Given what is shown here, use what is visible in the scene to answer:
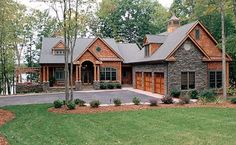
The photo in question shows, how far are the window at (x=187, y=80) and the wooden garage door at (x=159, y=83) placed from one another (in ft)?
5.79

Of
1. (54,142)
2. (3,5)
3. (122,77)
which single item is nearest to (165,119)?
(54,142)

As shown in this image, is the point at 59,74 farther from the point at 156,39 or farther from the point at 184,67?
the point at 184,67

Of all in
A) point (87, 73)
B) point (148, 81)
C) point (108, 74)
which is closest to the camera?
→ point (148, 81)

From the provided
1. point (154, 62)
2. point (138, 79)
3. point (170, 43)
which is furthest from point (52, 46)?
point (170, 43)

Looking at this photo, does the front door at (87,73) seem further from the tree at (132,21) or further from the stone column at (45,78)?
the tree at (132,21)

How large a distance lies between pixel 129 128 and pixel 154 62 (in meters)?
16.4

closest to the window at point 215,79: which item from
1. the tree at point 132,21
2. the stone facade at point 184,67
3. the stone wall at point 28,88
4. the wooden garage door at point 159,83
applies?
the stone facade at point 184,67

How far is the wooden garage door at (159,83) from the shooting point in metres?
27.2

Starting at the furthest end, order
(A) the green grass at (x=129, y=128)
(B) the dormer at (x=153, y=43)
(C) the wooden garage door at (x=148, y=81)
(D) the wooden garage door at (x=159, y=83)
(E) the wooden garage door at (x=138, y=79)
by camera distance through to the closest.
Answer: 1. (E) the wooden garage door at (x=138, y=79)
2. (C) the wooden garage door at (x=148, y=81)
3. (B) the dormer at (x=153, y=43)
4. (D) the wooden garage door at (x=159, y=83)
5. (A) the green grass at (x=129, y=128)

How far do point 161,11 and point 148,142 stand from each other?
50421 mm

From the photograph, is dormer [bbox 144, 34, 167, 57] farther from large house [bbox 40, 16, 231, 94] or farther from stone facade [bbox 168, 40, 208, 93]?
stone facade [bbox 168, 40, 208, 93]

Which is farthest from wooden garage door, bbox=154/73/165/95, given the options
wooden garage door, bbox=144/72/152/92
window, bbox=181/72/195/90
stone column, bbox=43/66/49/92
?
stone column, bbox=43/66/49/92

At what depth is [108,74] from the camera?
3678cm

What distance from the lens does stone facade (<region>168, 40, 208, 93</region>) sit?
25.8 m
